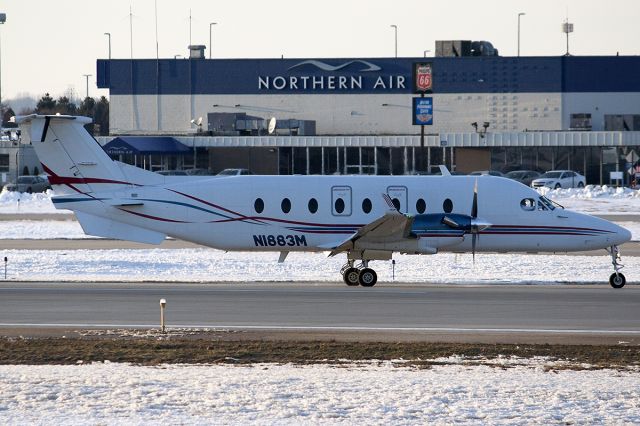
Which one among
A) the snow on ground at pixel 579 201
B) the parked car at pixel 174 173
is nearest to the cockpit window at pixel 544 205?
the snow on ground at pixel 579 201

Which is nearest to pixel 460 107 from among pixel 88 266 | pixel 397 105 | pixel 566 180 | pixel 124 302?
pixel 397 105

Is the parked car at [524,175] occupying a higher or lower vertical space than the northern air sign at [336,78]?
lower

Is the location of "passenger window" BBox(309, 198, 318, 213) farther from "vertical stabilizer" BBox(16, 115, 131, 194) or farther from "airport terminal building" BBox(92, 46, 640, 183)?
"airport terminal building" BBox(92, 46, 640, 183)

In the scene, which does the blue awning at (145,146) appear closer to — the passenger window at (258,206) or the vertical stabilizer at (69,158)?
the vertical stabilizer at (69,158)

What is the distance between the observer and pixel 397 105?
7844cm

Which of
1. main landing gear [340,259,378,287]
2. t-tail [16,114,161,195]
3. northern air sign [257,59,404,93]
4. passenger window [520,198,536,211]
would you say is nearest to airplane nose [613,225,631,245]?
passenger window [520,198,536,211]

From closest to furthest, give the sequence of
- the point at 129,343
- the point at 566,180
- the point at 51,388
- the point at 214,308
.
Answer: the point at 51,388 < the point at 129,343 < the point at 214,308 < the point at 566,180

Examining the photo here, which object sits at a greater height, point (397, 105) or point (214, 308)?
point (397, 105)

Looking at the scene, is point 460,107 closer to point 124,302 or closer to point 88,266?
point 88,266

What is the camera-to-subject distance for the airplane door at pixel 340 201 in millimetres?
28172

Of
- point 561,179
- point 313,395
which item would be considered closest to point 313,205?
point 313,395

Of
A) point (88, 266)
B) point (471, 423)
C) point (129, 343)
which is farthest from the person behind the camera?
point (88, 266)

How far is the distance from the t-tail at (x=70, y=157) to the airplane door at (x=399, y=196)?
277 inches

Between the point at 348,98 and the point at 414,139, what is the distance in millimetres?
8360
